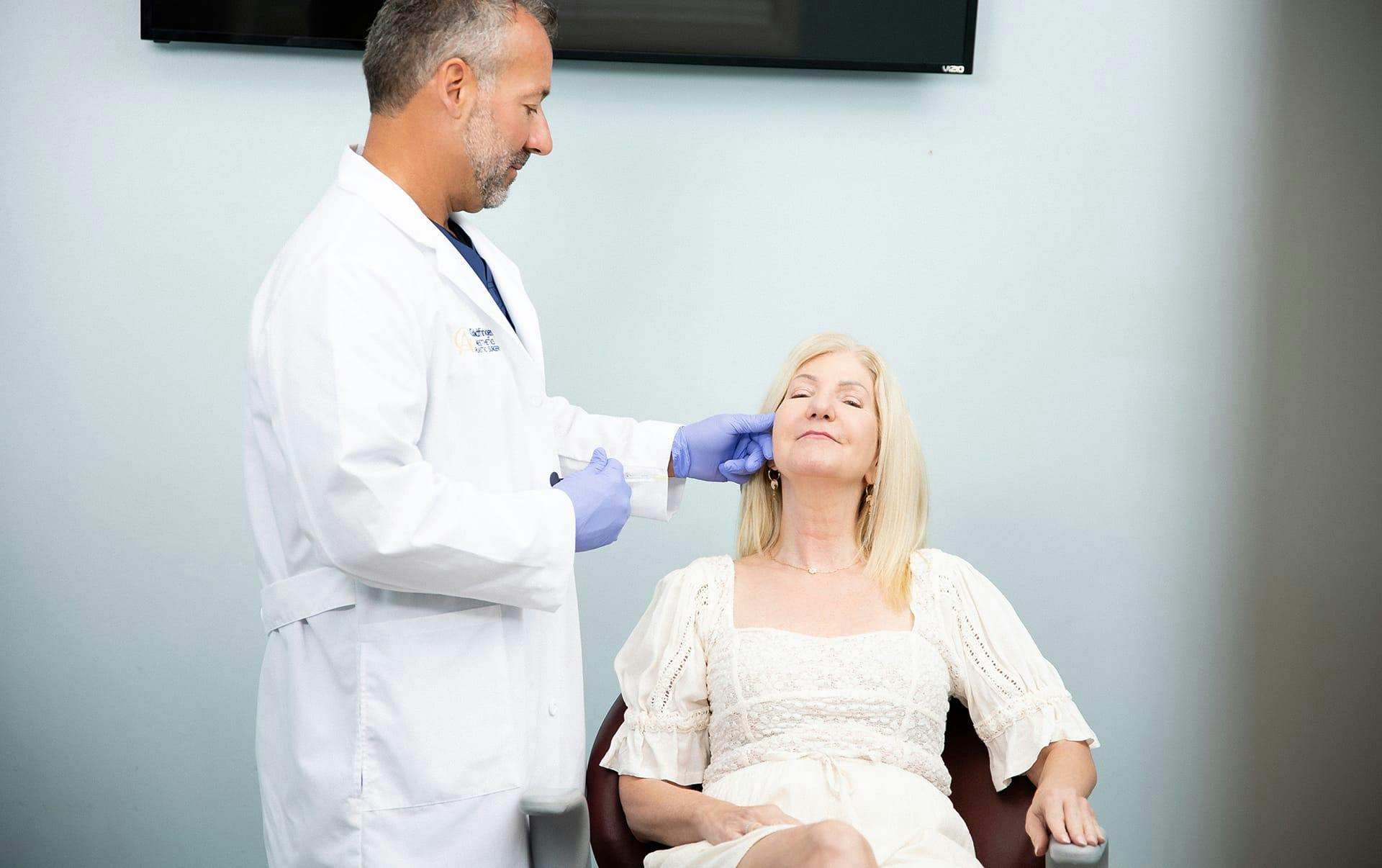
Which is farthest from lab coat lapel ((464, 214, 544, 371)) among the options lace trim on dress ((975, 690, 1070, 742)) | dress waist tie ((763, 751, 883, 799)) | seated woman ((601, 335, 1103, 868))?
lace trim on dress ((975, 690, 1070, 742))

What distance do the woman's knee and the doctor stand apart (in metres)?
0.33

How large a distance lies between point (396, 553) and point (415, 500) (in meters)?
0.06

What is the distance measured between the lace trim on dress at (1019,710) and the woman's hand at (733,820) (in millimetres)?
335

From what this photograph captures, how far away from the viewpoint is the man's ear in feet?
4.78

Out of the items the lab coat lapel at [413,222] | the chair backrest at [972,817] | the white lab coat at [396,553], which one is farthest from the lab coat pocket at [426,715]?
the lab coat lapel at [413,222]

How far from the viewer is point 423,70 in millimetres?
1456

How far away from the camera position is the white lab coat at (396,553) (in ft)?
4.25

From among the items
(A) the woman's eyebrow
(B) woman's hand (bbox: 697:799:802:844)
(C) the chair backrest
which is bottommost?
(C) the chair backrest

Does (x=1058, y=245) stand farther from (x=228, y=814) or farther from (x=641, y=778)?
(x=228, y=814)

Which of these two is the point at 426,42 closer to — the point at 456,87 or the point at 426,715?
the point at 456,87

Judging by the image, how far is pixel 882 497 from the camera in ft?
6.12

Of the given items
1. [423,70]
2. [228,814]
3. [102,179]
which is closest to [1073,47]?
[423,70]

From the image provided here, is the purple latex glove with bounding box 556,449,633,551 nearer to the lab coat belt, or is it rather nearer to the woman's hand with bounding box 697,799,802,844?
the lab coat belt

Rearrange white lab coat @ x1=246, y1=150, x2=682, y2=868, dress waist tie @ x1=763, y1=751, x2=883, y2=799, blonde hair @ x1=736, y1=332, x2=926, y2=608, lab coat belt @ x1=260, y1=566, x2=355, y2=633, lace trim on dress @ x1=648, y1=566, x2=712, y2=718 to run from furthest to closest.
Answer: blonde hair @ x1=736, y1=332, x2=926, y2=608 → lace trim on dress @ x1=648, y1=566, x2=712, y2=718 → dress waist tie @ x1=763, y1=751, x2=883, y2=799 → lab coat belt @ x1=260, y1=566, x2=355, y2=633 → white lab coat @ x1=246, y1=150, x2=682, y2=868
